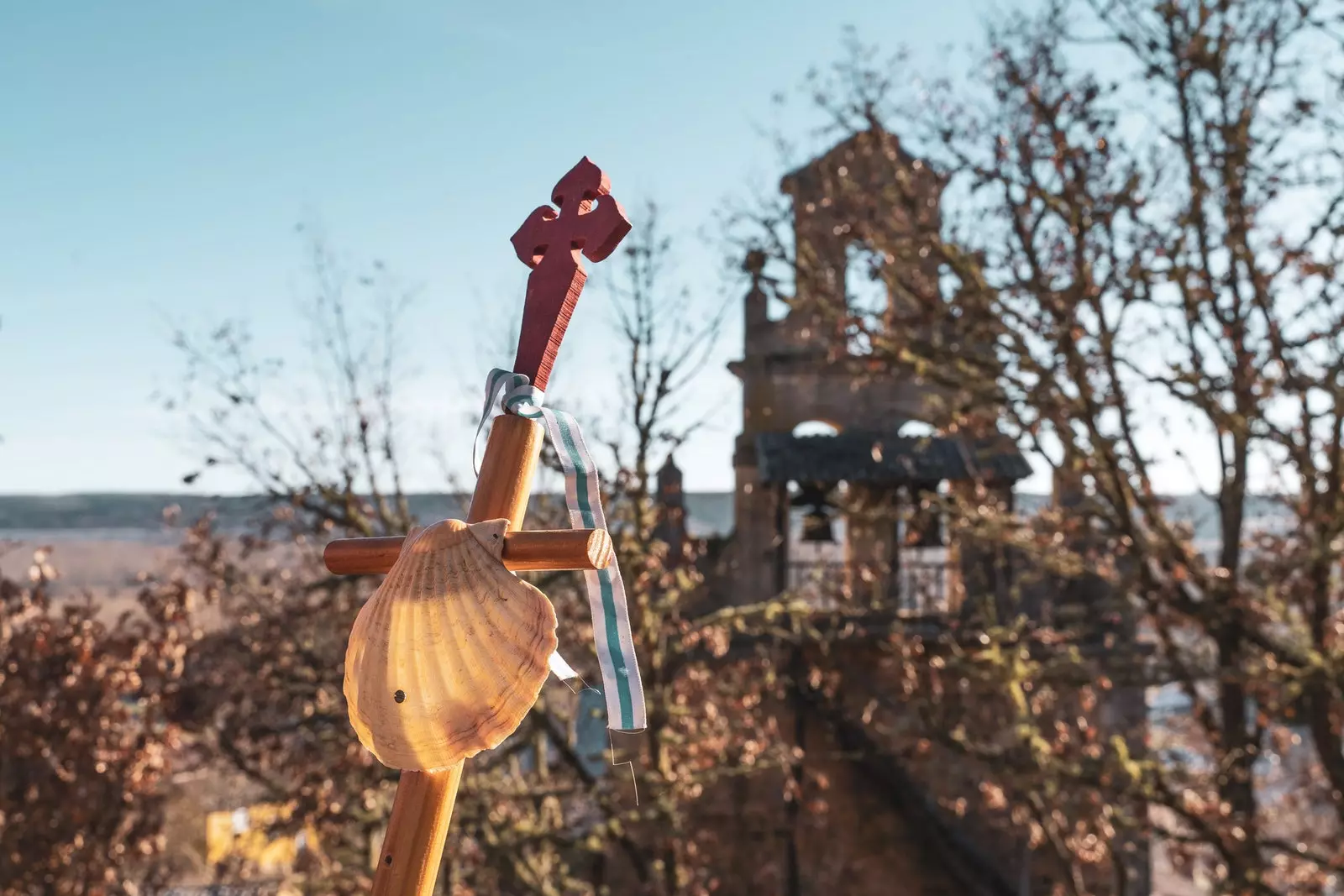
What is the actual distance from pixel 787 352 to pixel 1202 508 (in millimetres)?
4210

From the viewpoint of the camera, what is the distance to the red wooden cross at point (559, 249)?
150cm

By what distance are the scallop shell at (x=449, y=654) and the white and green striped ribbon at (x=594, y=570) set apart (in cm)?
7

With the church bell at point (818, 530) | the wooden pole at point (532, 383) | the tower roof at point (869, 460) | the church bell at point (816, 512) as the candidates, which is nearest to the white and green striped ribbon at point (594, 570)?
the wooden pole at point (532, 383)

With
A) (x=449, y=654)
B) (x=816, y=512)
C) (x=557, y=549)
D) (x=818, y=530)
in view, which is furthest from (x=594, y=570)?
(x=816, y=512)

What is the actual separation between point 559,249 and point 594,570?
471 millimetres

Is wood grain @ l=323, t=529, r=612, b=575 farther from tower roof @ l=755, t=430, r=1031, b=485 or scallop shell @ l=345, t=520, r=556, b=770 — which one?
tower roof @ l=755, t=430, r=1031, b=485

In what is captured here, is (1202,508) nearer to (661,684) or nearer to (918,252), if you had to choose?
(918,252)

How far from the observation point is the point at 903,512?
751cm

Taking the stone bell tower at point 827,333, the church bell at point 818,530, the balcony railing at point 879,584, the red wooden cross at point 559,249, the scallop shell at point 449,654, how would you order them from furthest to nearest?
the church bell at point 818,530
the balcony railing at point 879,584
the stone bell tower at point 827,333
the red wooden cross at point 559,249
the scallop shell at point 449,654

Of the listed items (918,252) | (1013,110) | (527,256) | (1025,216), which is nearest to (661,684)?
(918,252)

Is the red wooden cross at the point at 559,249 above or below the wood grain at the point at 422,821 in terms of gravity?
above

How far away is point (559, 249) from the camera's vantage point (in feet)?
5.01

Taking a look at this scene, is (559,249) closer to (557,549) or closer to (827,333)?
(557,549)

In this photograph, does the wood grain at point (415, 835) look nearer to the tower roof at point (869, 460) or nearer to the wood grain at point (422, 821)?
the wood grain at point (422, 821)
